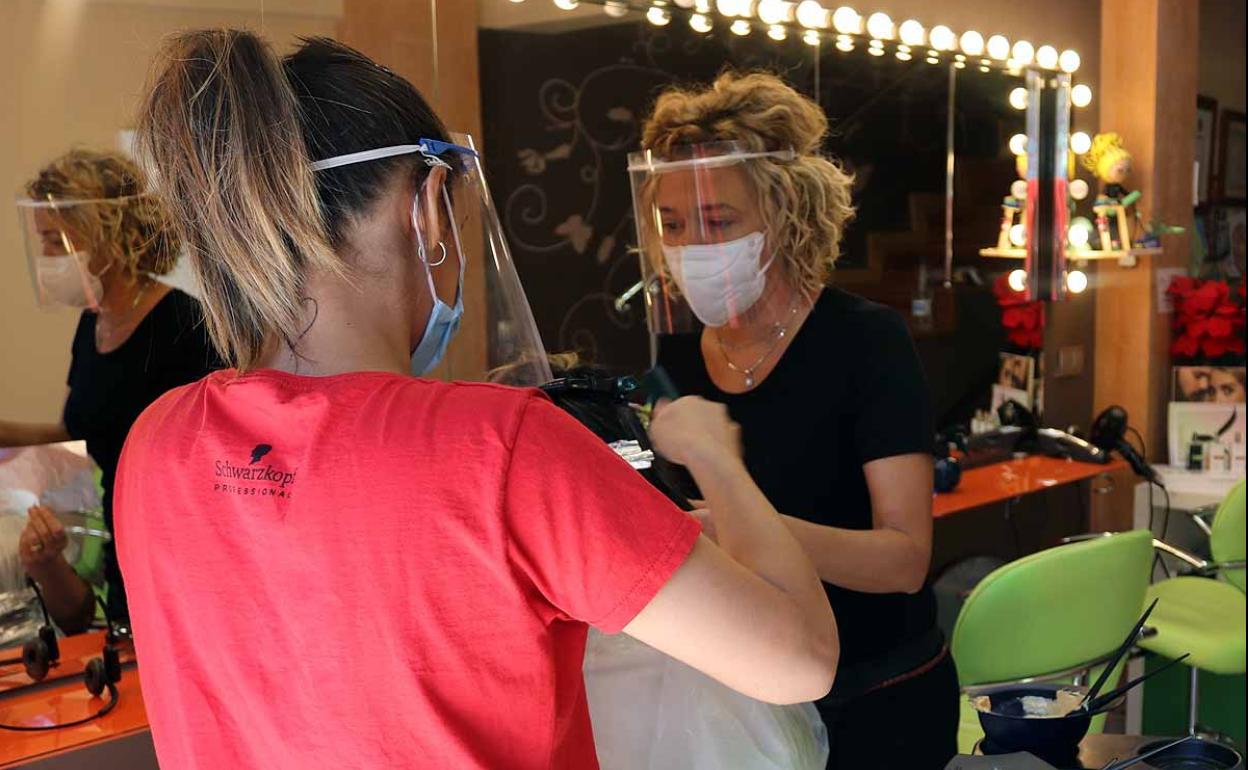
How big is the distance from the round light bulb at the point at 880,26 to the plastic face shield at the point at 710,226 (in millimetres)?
1112

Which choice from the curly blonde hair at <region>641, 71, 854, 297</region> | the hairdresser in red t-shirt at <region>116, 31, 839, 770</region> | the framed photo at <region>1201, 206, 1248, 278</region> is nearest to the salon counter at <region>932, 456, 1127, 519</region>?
the curly blonde hair at <region>641, 71, 854, 297</region>

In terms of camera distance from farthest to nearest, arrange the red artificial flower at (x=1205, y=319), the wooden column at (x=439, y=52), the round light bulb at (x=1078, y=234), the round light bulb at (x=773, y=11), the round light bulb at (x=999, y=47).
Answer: the red artificial flower at (x=1205, y=319) → the round light bulb at (x=1078, y=234) → the round light bulb at (x=999, y=47) → the round light bulb at (x=773, y=11) → the wooden column at (x=439, y=52)

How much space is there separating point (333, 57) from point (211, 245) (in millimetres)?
156

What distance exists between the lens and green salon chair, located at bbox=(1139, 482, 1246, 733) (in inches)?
99.6

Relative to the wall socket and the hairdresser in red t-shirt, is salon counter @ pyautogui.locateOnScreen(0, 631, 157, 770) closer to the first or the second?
the hairdresser in red t-shirt

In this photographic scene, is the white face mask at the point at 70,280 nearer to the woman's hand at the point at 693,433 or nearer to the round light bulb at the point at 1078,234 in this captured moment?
the woman's hand at the point at 693,433

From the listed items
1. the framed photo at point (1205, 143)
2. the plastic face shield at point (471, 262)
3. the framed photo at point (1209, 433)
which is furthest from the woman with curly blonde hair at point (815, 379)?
the framed photo at point (1205, 143)

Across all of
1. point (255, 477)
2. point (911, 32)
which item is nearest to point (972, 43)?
point (911, 32)

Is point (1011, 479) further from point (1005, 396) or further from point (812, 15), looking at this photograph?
point (812, 15)

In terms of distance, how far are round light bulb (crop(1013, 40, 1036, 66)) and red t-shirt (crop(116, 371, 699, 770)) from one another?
261cm

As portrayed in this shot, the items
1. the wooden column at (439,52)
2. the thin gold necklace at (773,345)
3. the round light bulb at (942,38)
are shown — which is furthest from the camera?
the round light bulb at (942,38)

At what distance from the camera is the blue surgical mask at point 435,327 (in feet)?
2.87

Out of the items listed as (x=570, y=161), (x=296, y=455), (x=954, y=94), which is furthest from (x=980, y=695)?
(x=954, y=94)

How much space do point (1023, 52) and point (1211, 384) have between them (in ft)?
3.66
